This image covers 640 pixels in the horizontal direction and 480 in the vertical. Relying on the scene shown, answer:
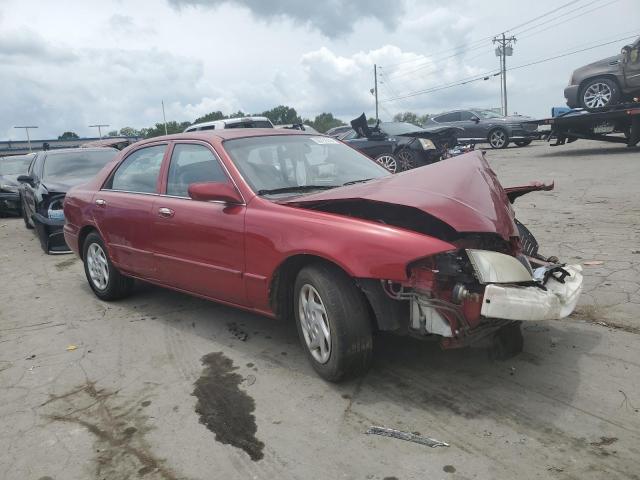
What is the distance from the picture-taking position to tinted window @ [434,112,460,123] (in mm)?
20784

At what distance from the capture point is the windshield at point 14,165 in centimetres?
1452

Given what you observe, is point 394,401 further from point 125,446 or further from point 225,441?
point 125,446

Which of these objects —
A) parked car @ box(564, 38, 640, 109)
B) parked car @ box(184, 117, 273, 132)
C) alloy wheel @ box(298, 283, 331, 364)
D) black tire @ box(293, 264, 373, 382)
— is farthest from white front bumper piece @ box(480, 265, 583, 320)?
parked car @ box(564, 38, 640, 109)

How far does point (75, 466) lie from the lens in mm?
2691

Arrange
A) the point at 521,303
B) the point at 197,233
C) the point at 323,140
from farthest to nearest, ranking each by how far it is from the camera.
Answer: the point at 323,140 → the point at 197,233 → the point at 521,303

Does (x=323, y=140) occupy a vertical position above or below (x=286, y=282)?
above

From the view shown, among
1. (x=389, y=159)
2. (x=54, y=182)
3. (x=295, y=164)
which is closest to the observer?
(x=295, y=164)

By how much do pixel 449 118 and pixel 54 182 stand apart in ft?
52.4

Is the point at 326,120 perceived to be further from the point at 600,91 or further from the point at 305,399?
the point at 305,399

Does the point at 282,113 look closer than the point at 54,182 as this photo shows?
No

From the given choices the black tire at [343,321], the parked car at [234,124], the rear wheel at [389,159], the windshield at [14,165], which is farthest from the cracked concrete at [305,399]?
the windshield at [14,165]

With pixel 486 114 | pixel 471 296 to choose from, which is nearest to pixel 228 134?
pixel 471 296

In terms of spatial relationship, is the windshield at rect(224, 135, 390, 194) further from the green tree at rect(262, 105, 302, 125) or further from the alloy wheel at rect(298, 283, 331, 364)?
the green tree at rect(262, 105, 302, 125)

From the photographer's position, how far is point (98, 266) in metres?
5.48
